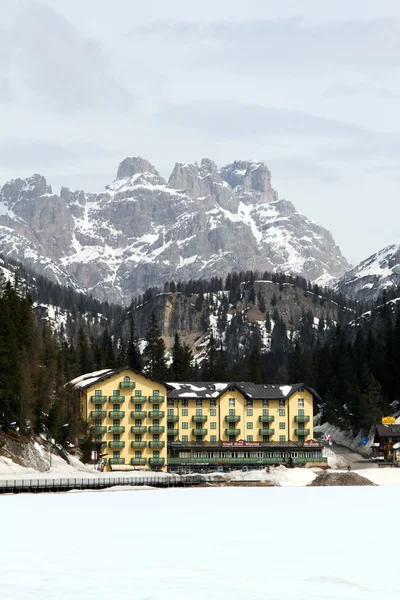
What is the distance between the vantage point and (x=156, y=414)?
166 meters

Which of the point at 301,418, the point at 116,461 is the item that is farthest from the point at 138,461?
the point at 301,418

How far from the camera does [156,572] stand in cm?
4125

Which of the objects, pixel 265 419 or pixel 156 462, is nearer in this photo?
pixel 156 462

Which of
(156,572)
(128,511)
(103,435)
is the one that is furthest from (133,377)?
(156,572)

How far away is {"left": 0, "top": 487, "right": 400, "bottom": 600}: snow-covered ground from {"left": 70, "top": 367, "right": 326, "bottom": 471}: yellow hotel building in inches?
2882

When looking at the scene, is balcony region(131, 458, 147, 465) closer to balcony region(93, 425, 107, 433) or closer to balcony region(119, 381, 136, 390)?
balcony region(93, 425, 107, 433)

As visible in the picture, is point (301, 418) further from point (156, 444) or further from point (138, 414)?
point (138, 414)

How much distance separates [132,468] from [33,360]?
89.1 feet

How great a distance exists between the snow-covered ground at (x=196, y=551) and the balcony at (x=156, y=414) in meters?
76.0

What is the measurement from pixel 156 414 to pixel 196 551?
117 m

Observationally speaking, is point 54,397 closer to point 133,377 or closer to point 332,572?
point 133,377

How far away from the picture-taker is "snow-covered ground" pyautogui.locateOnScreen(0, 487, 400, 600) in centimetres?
3662

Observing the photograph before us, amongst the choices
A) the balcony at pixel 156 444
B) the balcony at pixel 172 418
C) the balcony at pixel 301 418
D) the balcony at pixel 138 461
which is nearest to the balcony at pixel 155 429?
the balcony at pixel 156 444

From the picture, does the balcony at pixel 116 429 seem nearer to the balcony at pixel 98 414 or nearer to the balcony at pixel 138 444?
the balcony at pixel 98 414
